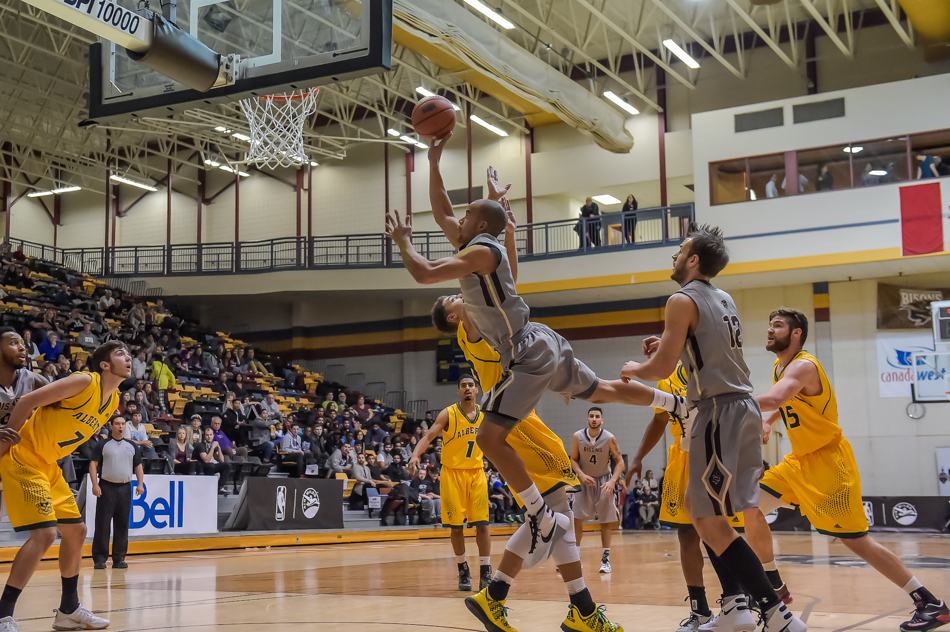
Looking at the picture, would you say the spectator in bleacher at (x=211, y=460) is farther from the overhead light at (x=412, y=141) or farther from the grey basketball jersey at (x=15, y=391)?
the overhead light at (x=412, y=141)

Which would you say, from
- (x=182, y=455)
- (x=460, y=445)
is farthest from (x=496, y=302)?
(x=182, y=455)

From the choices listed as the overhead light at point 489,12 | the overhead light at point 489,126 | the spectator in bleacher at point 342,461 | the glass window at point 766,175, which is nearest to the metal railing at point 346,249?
the glass window at point 766,175

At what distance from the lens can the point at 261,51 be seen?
9.11 meters

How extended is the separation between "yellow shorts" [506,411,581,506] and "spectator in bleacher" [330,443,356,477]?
42.8 feet

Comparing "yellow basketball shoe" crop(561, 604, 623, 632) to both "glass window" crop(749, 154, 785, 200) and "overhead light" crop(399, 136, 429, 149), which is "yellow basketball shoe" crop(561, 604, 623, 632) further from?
"overhead light" crop(399, 136, 429, 149)

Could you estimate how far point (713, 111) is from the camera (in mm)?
→ 22859

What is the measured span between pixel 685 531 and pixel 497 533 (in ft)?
49.3

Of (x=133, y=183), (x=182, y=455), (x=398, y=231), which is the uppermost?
(x=133, y=183)

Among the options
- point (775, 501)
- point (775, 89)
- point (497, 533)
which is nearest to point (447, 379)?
point (497, 533)

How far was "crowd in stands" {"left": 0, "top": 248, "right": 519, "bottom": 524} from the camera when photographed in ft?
50.9

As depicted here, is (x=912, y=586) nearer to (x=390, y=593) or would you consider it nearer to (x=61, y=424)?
(x=390, y=593)

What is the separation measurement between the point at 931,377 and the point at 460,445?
16.1 meters

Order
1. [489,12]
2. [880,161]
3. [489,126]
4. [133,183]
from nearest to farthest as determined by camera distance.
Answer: [489,12]
[880,161]
[489,126]
[133,183]

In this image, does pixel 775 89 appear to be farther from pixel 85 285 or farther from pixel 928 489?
pixel 85 285
